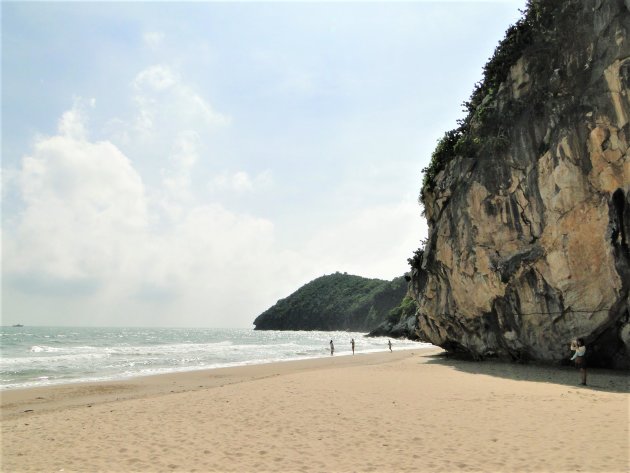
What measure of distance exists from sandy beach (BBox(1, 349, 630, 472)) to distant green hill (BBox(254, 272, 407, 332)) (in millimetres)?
110442

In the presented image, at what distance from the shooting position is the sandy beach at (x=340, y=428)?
23.6ft

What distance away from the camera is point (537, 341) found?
20.0 m

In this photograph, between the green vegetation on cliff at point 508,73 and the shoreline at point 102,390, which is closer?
the shoreline at point 102,390

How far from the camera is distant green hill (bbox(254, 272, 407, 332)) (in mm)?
128250

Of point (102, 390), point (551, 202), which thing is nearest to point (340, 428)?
point (102, 390)

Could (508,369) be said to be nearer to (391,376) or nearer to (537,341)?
(537,341)

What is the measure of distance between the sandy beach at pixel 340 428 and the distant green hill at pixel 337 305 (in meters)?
110

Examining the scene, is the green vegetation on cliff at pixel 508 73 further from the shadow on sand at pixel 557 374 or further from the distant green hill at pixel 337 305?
the distant green hill at pixel 337 305

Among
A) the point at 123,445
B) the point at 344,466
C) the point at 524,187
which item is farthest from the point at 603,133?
the point at 123,445

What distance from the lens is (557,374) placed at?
17125mm

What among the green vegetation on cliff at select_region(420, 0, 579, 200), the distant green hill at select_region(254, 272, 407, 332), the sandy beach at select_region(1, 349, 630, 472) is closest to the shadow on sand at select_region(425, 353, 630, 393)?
the sandy beach at select_region(1, 349, 630, 472)

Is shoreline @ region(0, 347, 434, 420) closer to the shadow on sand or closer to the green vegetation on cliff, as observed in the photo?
the shadow on sand

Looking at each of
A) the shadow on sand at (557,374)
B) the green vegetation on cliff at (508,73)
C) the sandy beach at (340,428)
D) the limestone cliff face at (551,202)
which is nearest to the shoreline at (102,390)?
the sandy beach at (340,428)

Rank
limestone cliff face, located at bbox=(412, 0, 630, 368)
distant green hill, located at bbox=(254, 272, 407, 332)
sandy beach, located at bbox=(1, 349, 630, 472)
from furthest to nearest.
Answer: distant green hill, located at bbox=(254, 272, 407, 332)
limestone cliff face, located at bbox=(412, 0, 630, 368)
sandy beach, located at bbox=(1, 349, 630, 472)
